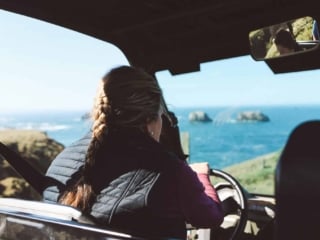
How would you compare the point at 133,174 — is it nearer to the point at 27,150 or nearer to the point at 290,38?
the point at 290,38

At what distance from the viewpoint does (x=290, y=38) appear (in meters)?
2.58

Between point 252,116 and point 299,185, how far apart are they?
5223 cm

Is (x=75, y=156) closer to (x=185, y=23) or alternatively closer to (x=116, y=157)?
(x=116, y=157)

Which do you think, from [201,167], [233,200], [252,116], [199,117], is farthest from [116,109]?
[252,116]

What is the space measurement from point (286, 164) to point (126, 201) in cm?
72

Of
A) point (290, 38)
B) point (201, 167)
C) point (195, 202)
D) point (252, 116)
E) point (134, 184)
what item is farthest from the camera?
point (252, 116)

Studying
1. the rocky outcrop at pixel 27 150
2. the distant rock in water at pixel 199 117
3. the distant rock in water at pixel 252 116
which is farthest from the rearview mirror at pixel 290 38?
the distant rock in water at pixel 252 116

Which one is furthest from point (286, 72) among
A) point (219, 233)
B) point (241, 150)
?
point (241, 150)

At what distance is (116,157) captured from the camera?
6.51 ft

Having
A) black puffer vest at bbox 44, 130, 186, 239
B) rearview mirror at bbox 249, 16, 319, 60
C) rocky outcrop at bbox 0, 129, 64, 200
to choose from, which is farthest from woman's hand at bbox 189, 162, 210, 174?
rocky outcrop at bbox 0, 129, 64, 200

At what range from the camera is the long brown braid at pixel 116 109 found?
2.05 metres

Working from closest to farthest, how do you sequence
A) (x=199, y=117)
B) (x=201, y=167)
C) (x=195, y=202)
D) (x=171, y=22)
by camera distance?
(x=195, y=202) → (x=201, y=167) → (x=171, y=22) → (x=199, y=117)

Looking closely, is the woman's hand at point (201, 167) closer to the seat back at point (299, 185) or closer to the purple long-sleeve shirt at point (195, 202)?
the purple long-sleeve shirt at point (195, 202)

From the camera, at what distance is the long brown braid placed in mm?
2053
